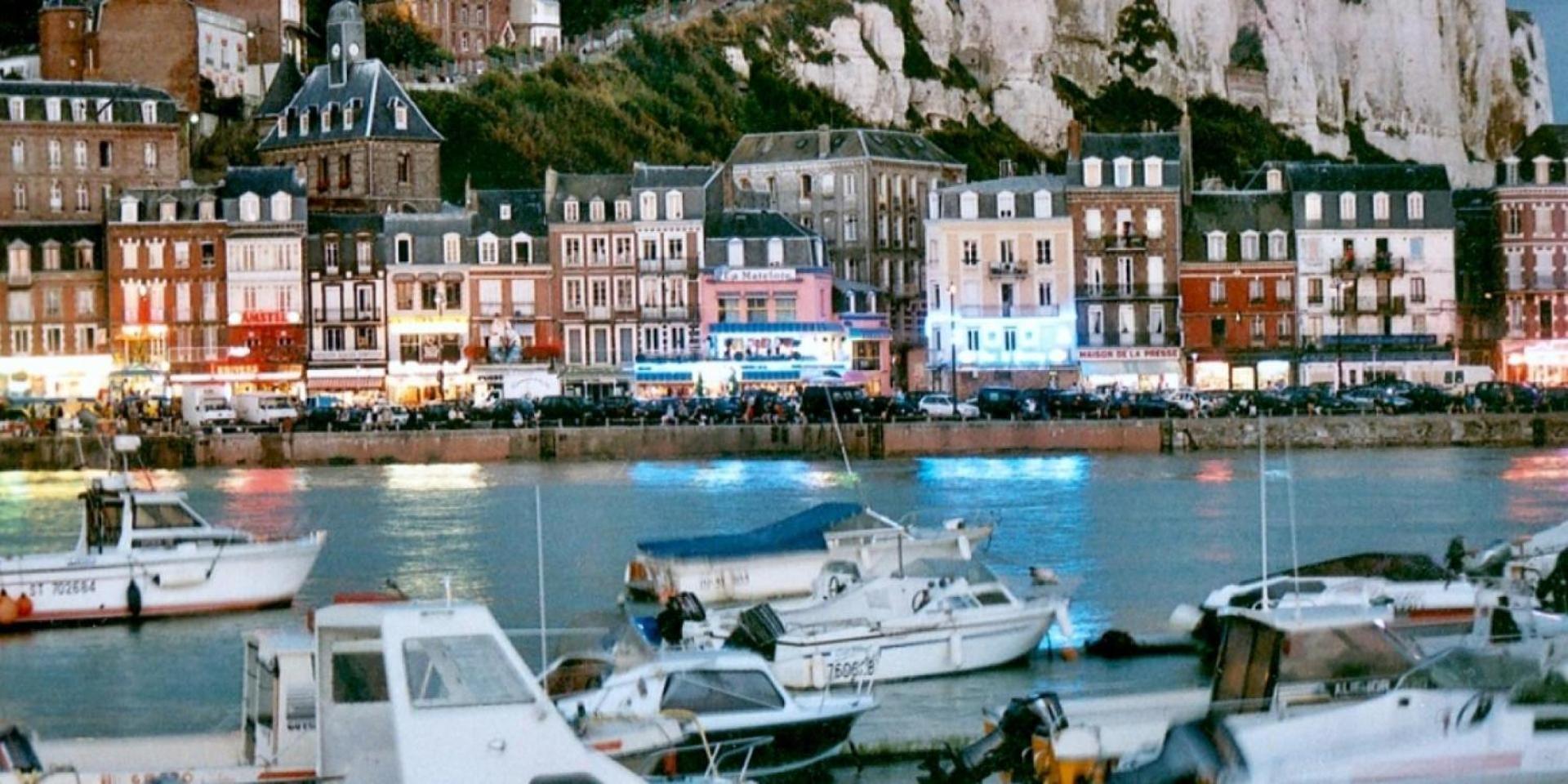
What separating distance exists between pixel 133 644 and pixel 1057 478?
35566 millimetres

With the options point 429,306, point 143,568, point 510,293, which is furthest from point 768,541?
point 429,306

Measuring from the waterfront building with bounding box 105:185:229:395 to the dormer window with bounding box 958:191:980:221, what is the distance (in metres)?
25.1

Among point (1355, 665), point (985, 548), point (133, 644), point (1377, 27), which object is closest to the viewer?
point (1355, 665)

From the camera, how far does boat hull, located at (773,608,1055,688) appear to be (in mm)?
29281

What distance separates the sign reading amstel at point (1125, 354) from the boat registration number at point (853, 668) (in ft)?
193

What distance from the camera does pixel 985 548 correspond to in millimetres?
43094

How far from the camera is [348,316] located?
90250 mm

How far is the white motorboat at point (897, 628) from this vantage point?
29.5 meters

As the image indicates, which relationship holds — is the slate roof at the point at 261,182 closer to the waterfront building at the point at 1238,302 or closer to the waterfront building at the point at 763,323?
the waterfront building at the point at 763,323

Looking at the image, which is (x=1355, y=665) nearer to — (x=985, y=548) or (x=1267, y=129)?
(x=985, y=548)

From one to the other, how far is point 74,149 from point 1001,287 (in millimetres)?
34186

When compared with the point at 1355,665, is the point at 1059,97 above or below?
above

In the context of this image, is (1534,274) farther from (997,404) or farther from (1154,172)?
(997,404)

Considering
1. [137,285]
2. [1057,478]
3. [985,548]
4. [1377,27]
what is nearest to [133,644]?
[985,548]
